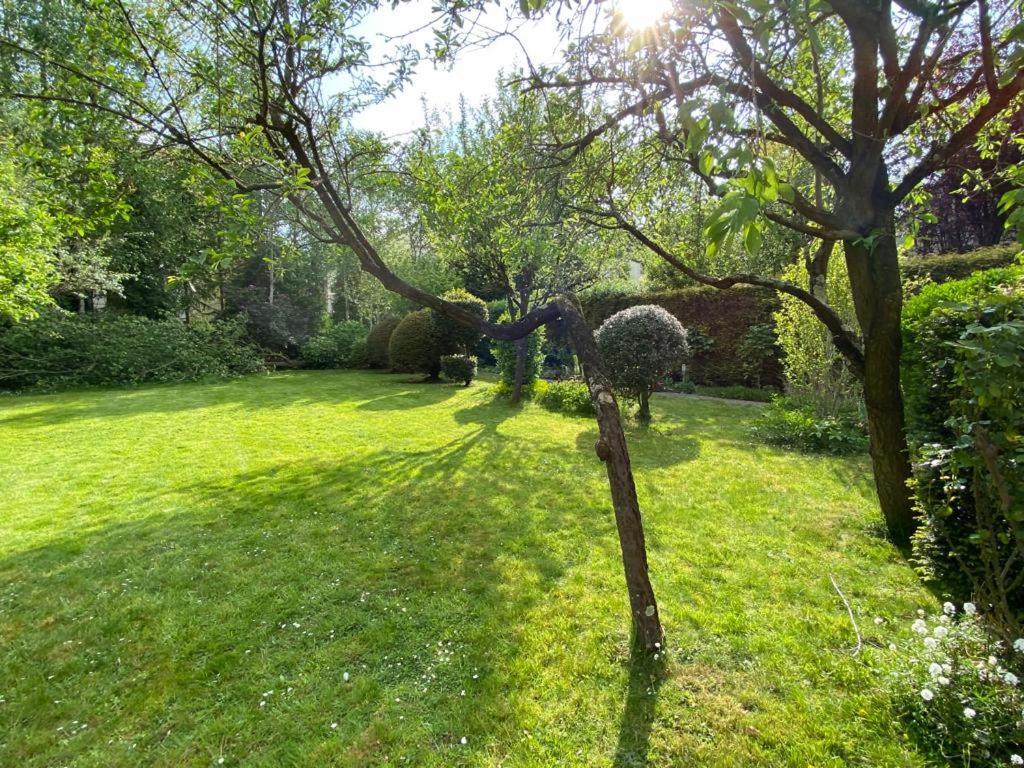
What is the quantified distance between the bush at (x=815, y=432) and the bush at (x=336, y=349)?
1432cm

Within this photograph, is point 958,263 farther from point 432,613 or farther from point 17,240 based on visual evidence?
point 17,240

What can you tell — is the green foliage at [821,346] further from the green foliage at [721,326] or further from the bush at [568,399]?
the bush at [568,399]

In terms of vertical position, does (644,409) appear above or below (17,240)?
below

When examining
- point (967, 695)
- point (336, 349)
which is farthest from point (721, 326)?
point (336, 349)

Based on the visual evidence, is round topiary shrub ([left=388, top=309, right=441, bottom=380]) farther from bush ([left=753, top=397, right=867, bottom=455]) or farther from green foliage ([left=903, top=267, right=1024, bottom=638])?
green foliage ([left=903, top=267, right=1024, bottom=638])

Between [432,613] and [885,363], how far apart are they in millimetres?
3452

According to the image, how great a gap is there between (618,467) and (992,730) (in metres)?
1.64

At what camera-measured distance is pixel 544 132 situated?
408 cm

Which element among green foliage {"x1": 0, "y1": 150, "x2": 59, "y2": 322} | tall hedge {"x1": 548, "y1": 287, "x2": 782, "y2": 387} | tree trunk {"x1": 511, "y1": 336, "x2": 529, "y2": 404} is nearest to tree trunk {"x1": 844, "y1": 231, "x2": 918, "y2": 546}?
tree trunk {"x1": 511, "y1": 336, "x2": 529, "y2": 404}

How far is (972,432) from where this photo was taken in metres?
1.67

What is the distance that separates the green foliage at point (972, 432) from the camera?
151cm

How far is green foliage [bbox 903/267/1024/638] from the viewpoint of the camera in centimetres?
151

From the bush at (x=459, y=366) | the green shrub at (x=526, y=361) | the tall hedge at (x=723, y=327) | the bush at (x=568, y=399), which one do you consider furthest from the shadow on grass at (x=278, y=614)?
the tall hedge at (x=723, y=327)

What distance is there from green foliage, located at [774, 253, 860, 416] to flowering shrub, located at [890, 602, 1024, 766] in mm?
5623
